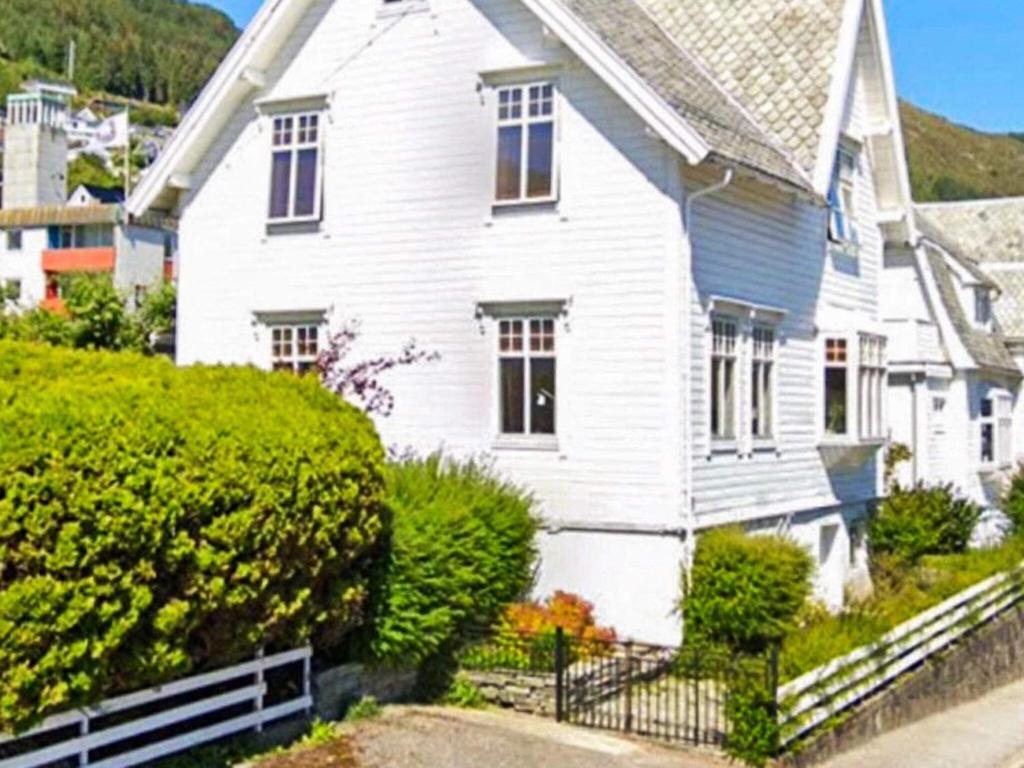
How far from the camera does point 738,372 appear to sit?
66.9 ft

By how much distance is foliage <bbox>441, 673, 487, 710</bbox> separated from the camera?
15703mm

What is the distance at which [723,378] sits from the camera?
789 inches

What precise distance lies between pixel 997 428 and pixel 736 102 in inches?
668

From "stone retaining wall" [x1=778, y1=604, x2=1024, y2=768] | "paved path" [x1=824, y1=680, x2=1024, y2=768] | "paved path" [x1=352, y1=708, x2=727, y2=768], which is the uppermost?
"paved path" [x1=352, y1=708, x2=727, y2=768]

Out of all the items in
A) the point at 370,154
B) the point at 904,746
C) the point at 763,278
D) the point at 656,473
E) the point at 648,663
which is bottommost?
the point at 904,746

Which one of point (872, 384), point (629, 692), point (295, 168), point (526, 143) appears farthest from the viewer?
point (872, 384)

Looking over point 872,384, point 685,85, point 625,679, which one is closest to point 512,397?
point 625,679

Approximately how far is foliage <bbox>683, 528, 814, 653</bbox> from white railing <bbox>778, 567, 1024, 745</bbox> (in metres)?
1.27

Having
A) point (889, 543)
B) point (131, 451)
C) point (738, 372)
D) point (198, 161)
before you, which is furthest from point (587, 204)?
point (889, 543)

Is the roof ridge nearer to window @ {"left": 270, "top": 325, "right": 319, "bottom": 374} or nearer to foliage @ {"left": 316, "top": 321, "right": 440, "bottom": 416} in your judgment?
foliage @ {"left": 316, "top": 321, "right": 440, "bottom": 416}

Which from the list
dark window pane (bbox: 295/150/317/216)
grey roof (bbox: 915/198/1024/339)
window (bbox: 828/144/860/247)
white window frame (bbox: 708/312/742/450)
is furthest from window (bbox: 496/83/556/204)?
grey roof (bbox: 915/198/1024/339)

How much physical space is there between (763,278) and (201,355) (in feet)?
32.3

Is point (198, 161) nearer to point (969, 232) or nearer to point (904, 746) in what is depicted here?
point (904, 746)

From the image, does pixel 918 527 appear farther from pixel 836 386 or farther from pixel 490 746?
A: pixel 490 746
